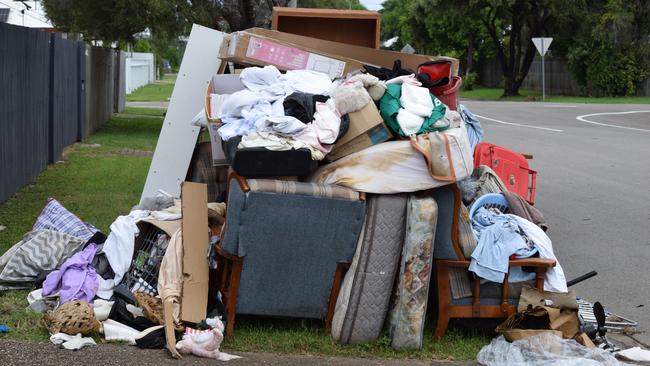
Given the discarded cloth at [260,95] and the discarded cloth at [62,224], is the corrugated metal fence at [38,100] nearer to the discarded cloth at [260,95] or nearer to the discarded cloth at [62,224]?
the discarded cloth at [62,224]

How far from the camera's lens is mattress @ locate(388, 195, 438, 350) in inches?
212

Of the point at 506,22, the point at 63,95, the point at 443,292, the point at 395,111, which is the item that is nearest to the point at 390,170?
the point at 395,111

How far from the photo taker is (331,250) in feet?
17.7

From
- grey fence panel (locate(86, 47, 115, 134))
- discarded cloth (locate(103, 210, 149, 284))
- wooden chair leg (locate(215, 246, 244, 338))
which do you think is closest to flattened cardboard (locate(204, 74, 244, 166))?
discarded cloth (locate(103, 210, 149, 284))

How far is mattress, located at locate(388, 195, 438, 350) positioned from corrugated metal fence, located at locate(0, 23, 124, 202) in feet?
19.8

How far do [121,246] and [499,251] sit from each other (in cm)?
247

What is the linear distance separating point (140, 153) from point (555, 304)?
11.4 meters

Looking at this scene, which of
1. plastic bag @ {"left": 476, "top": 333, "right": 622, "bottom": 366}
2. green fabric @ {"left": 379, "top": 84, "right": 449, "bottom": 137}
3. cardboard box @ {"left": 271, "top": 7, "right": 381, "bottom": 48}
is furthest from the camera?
cardboard box @ {"left": 271, "top": 7, "right": 381, "bottom": 48}

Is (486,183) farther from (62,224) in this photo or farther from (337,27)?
(62,224)

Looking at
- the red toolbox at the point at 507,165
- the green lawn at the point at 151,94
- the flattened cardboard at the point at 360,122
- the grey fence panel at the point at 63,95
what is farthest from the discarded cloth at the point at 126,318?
the green lawn at the point at 151,94

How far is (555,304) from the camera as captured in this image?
5.55 meters

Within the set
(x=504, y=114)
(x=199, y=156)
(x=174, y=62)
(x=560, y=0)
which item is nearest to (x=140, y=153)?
(x=199, y=156)

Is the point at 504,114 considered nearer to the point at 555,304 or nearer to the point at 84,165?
the point at 84,165

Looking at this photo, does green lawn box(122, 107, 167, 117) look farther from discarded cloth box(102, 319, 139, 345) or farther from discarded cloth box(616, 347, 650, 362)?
discarded cloth box(616, 347, 650, 362)
